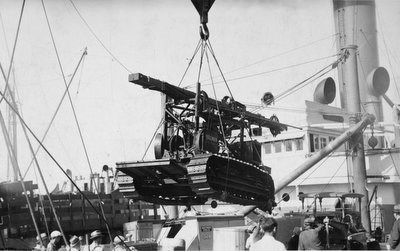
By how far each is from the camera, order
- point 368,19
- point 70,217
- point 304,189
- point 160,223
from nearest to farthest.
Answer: point 160,223, point 70,217, point 304,189, point 368,19

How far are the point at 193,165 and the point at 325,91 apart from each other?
62.9ft

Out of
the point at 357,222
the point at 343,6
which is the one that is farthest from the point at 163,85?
A: the point at 343,6

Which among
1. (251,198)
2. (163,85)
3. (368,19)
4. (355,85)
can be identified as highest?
(368,19)

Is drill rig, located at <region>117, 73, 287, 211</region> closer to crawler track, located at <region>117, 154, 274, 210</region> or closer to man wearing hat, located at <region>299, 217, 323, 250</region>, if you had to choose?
crawler track, located at <region>117, 154, 274, 210</region>

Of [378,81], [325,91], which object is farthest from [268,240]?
[378,81]

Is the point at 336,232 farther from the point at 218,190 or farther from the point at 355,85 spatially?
the point at 355,85

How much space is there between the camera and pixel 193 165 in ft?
34.7

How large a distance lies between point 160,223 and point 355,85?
1202 centimetres

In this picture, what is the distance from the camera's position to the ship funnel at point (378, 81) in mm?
29411

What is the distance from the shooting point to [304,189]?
2812cm

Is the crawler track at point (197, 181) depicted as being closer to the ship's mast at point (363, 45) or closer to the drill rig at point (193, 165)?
the drill rig at point (193, 165)

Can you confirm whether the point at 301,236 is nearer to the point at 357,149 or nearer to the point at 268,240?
the point at 268,240

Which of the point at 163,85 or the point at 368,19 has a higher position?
the point at 368,19

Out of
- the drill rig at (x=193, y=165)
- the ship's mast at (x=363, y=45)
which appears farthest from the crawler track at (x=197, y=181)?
the ship's mast at (x=363, y=45)
